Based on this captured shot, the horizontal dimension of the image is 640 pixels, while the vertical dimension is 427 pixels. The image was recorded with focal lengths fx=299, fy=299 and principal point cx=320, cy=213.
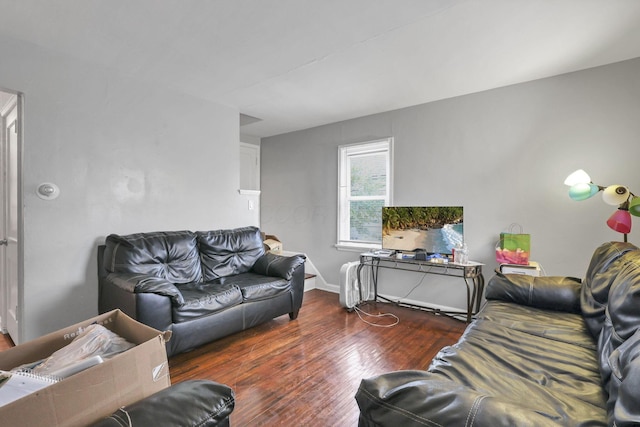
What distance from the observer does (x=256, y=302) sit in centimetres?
274

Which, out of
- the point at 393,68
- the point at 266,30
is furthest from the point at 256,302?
the point at 393,68

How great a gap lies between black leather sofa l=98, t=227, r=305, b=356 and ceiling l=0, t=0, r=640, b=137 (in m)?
1.57

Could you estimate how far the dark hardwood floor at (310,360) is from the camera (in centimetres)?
A: 174

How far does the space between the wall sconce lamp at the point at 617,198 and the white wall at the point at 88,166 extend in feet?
11.6

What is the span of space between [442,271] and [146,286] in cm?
290

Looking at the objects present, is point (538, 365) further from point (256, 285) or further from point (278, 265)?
point (278, 265)

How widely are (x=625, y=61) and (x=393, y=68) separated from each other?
191 cm

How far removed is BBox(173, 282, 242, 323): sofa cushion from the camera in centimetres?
225

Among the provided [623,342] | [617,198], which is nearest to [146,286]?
[623,342]

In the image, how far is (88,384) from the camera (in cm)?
85

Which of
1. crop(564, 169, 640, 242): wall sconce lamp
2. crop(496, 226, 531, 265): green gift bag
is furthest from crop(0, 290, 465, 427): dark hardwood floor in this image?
crop(564, 169, 640, 242): wall sconce lamp

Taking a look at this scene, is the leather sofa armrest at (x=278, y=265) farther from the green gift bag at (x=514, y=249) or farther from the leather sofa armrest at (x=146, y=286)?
the green gift bag at (x=514, y=249)

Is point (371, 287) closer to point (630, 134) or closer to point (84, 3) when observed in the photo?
point (630, 134)

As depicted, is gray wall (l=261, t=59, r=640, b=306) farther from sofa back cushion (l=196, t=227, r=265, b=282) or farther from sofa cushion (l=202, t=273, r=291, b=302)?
sofa cushion (l=202, t=273, r=291, b=302)
